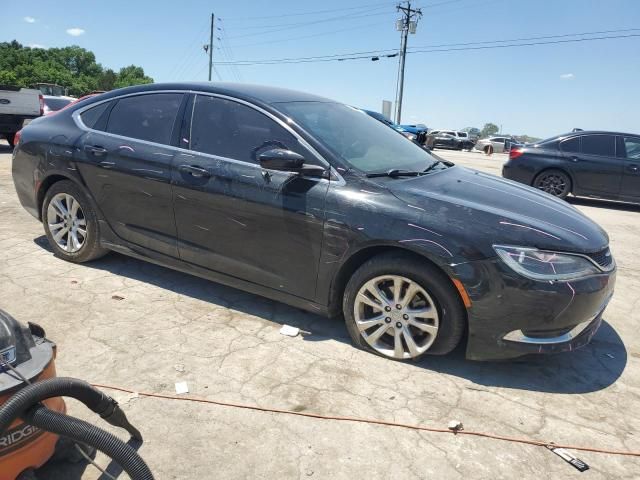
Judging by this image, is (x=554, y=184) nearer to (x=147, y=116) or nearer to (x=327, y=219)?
(x=327, y=219)

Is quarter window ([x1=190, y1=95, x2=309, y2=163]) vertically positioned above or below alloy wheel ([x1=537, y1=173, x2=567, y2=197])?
above

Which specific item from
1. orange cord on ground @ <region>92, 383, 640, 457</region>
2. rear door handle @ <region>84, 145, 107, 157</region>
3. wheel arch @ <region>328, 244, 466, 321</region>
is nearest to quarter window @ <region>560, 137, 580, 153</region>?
wheel arch @ <region>328, 244, 466, 321</region>

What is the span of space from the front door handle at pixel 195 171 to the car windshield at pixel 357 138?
2.33ft

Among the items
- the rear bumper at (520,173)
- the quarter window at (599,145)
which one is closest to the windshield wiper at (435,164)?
the rear bumper at (520,173)

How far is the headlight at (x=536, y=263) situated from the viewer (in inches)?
111

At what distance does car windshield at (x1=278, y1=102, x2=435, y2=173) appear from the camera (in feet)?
11.2

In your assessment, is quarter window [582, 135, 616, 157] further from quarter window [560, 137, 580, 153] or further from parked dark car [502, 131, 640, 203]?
quarter window [560, 137, 580, 153]

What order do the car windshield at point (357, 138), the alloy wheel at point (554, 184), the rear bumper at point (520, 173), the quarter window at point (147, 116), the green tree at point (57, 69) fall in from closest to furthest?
the car windshield at point (357, 138) → the quarter window at point (147, 116) → the alloy wheel at point (554, 184) → the rear bumper at point (520, 173) → the green tree at point (57, 69)

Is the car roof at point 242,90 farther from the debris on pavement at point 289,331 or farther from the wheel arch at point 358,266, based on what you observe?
the debris on pavement at point 289,331

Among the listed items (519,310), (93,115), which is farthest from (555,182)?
(93,115)

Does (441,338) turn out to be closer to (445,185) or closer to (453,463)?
(453,463)

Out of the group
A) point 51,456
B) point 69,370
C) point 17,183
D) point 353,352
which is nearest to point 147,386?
point 69,370

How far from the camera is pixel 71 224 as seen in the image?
441cm

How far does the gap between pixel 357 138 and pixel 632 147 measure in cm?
806
